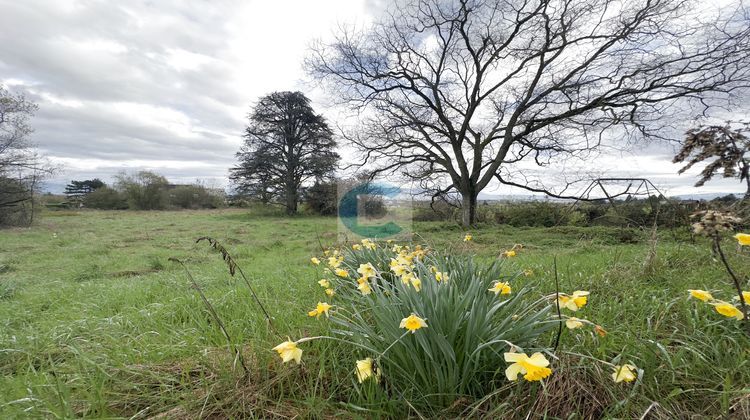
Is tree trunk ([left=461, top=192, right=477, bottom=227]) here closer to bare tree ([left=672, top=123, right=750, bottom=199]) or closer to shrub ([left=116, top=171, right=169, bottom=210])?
bare tree ([left=672, top=123, right=750, bottom=199])

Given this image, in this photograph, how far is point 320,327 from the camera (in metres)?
1.75

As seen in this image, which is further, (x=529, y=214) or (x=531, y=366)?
(x=529, y=214)

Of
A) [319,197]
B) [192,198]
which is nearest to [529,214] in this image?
[319,197]

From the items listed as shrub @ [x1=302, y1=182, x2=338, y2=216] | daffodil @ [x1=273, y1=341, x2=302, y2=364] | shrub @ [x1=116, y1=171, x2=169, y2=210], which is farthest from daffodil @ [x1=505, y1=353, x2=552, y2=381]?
shrub @ [x1=116, y1=171, x2=169, y2=210]

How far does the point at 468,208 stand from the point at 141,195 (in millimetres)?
24354

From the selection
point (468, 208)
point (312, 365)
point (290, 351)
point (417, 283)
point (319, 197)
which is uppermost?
point (319, 197)

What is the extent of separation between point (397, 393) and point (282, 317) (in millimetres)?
1051

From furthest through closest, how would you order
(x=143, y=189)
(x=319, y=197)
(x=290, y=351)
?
1. (x=143, y=189)
2. (x=319, y=197)
3. (x=290, y=351)

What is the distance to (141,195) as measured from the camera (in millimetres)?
22484

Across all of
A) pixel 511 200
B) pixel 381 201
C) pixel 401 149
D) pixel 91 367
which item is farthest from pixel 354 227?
pixel 91 367

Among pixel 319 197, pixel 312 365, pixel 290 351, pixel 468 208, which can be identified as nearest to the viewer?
pixel 290 351

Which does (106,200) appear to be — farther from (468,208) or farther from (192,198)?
(468,208)

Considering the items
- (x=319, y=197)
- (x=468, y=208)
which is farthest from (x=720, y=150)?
(x=319, y=197)

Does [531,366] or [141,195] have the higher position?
[141,195]
